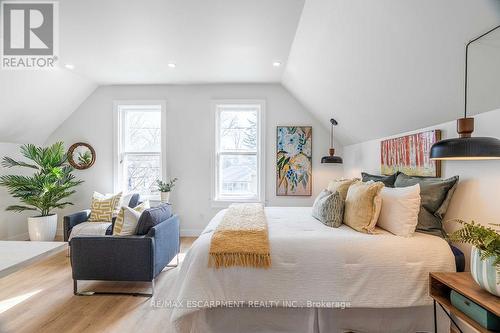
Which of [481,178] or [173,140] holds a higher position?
[173,140]

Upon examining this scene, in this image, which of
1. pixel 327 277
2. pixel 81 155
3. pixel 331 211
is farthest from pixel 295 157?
pixel 81 155

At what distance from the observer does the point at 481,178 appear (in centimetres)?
168

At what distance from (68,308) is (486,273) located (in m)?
3.09

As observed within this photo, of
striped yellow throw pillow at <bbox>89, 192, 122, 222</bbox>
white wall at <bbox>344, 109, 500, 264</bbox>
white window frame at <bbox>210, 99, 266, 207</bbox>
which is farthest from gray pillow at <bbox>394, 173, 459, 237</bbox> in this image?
striped yellow throw pillow at <bbox>89, 192, 122, 222</bbox>

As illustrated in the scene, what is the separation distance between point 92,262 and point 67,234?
1297 mm

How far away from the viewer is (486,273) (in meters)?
1.18

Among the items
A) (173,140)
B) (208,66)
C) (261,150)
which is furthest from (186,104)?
(261,150)

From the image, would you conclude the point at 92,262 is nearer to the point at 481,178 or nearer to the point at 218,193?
the point at 218,193

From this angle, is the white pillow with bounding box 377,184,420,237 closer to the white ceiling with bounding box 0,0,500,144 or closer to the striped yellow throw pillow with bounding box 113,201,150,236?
the white ceiling with bounding box 0,0,500,144

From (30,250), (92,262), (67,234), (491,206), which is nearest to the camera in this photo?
(30,250)

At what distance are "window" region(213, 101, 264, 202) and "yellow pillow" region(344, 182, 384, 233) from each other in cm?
247

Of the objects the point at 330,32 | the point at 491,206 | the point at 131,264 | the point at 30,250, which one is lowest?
the point at 131,264

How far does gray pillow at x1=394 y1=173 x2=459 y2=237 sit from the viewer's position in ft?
6.14

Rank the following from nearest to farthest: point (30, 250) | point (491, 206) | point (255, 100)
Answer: point (30, 250) → point (491, 206) → point (255, 100)
